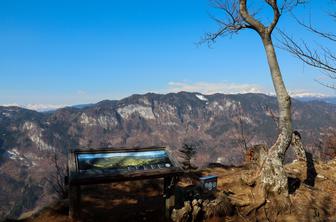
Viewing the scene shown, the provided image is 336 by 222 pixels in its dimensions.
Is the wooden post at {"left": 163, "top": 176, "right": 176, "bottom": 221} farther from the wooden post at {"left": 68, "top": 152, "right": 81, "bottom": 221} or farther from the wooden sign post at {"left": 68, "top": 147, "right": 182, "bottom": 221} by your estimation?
the wooden post at {"left": 68, "top": 152, "right": 81, "bottom": 221}

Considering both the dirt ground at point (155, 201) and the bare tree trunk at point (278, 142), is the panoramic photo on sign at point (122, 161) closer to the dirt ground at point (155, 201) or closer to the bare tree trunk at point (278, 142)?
the dirt ground at point (155, 201)

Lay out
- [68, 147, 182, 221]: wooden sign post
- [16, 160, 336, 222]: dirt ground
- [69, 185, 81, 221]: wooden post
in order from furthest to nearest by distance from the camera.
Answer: [16, 160, 336, 222]: dirt ground, [69, 185, 81, 221]: wooden post, [68, 147, 182, 221]: wooden sign post

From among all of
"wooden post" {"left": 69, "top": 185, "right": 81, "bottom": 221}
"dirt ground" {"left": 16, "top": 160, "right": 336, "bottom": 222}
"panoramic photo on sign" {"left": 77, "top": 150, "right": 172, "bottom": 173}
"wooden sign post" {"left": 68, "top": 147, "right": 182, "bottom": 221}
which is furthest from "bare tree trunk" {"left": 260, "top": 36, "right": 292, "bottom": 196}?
"wooden post" {"left": 69, "top": 185, "right": 81, "bottom": 221}

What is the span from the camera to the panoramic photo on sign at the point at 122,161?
309 inches

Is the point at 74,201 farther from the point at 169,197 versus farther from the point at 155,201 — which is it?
the point at 155,201

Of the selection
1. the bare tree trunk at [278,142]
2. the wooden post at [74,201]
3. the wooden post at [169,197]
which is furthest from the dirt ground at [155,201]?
the bare tree trunk at [278,142]

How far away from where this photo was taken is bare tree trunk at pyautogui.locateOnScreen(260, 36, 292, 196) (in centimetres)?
906

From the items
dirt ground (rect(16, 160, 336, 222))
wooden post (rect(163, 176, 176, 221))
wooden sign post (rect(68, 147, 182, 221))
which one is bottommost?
dirt ground (rect(16, 160, 336, 222))

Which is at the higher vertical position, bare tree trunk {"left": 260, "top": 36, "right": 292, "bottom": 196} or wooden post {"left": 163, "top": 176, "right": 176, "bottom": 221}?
bare tree trunk {"left": 260, "top": 36, "right": 292, "bottom": 196}

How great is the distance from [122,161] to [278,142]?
435cm

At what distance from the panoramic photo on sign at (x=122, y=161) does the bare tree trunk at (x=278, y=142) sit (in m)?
2.79

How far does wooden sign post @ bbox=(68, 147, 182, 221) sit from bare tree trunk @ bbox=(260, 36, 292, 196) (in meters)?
2.60

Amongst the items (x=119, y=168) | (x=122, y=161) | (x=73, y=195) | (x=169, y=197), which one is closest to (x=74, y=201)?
(x=73, y=195)

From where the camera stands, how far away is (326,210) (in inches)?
368
